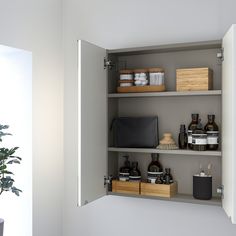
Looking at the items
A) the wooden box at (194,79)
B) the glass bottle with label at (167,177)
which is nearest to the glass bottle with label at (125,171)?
the glass bottle with label at (167,177)

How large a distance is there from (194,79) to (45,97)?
1047 millimetres

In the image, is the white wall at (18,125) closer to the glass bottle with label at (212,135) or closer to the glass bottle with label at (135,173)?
the glass bottle with label at (135,173)

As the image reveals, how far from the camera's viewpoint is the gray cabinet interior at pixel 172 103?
2.07 metres

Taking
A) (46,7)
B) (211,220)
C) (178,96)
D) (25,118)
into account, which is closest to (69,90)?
(25,118)

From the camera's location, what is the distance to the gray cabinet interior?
207cm

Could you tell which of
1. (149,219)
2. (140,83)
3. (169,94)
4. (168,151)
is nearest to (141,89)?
(140,83)

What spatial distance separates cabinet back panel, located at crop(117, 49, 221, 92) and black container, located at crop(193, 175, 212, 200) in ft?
1.83

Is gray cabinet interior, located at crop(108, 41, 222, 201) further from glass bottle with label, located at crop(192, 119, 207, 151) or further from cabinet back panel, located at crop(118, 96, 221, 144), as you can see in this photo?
glass bottle with label, located at crop(192, 119, 207, 151)

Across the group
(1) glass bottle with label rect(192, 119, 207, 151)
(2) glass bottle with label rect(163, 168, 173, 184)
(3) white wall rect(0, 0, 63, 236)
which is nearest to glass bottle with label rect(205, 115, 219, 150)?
(1) glass bottle with label rect(192, 119, 207, 151)

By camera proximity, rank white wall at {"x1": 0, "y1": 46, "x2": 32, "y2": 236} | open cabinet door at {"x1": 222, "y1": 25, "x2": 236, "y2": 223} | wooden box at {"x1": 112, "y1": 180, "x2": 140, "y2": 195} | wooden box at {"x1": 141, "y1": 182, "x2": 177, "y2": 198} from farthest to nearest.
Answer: white wall at {"x1": 0, "y1": 46, "x2": 32, "y2": 236}
wooden box at {"x1": 112, "y1": 180, "x2": 140, "y2": 195}
wooden box at {"x1": 141, "y1": 182, "x2": 177, "y2": 198}
open cabinet door at {"x1": 222, "y1": 25, "x2": 236, "y2": 223}

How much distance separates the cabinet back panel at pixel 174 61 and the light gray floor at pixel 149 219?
769 mm

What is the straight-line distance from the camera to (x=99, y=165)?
2078 mm

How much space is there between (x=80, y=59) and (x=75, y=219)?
4.14 ft

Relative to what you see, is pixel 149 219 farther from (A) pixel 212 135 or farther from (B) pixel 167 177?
(A) pixel 212 135
